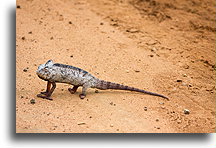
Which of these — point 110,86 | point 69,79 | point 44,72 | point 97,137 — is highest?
point 44,72

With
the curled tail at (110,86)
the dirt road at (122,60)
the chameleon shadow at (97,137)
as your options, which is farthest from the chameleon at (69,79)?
the chameleon shadow at (97,137)

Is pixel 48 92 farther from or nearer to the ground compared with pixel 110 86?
nearer to the ground

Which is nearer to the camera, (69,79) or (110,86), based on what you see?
(69,79)

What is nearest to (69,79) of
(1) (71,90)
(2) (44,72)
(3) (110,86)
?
(1) (71,90)

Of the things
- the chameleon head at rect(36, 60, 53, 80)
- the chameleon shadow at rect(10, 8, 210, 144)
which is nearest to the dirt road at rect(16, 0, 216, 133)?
the chameleon shadow at rect(10, 8, 210, 144)

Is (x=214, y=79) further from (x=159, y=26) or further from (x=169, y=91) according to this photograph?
(x=159, y=26)

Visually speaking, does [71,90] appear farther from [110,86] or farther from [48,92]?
[110,86]
